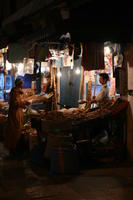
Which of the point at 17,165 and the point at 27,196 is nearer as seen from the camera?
the point at 27,196

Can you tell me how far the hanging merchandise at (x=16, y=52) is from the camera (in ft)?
42.4

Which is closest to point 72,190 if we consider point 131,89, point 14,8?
point 131,89

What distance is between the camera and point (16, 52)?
42.5ft

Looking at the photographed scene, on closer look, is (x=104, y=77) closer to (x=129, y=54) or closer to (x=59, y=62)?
(x=129, y=54)

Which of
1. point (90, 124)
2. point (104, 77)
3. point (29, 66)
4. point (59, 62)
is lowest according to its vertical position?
point (90, 124)

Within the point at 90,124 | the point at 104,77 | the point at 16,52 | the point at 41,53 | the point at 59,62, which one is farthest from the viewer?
the point at 59,62

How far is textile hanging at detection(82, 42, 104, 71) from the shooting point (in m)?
10.8

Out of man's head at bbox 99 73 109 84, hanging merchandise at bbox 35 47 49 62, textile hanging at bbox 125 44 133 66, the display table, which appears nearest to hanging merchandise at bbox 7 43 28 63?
hanging merchandise at bbox 35 47 49 62

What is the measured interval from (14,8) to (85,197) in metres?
20.3

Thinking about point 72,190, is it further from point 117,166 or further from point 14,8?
point 14,8

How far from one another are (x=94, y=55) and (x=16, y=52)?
3.62 m

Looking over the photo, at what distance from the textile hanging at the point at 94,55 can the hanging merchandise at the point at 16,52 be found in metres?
3.16

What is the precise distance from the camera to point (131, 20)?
9977 mm

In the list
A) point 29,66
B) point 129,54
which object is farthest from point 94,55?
point 29,66
